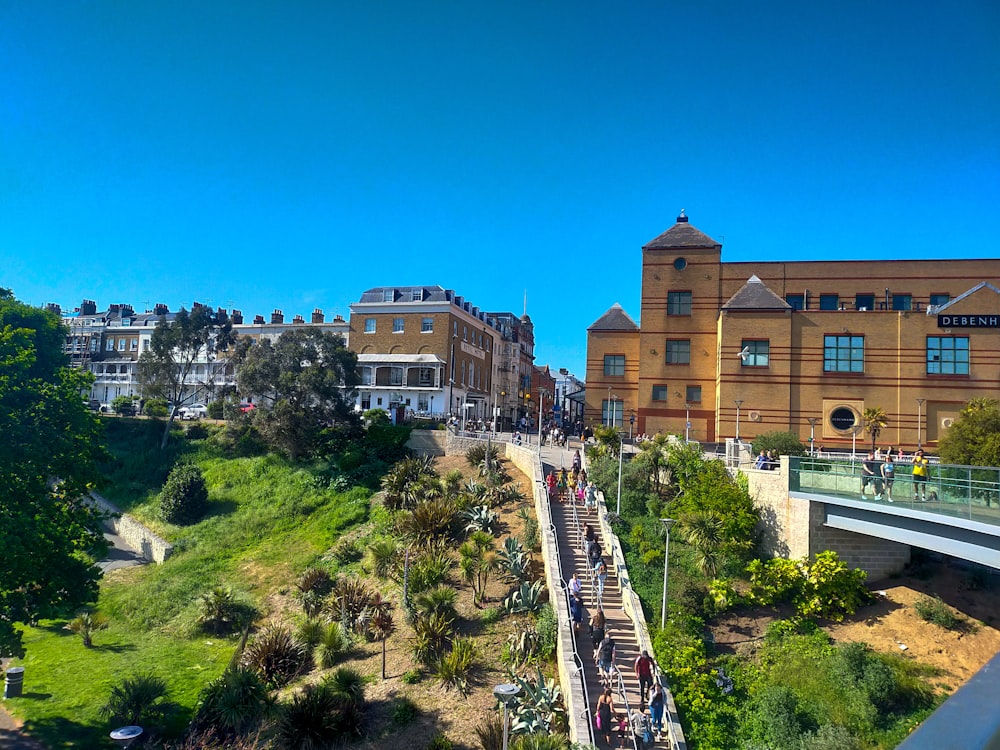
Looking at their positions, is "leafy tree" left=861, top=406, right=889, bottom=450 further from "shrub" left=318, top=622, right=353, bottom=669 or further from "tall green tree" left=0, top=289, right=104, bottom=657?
"tall green tree" left=0, top=289, right=104, bottom=657

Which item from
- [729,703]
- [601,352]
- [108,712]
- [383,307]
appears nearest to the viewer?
[729,703]

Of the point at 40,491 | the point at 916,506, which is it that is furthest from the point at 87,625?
the point at 916,506

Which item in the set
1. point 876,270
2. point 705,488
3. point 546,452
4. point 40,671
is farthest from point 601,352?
point 40,671

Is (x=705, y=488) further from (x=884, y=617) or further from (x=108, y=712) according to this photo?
(x=108, y=712)

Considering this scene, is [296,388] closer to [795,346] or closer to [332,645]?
[332,645]

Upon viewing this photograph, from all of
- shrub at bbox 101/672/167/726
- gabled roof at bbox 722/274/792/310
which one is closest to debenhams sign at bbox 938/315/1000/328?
gabled roof at bbox 722/274/792/310

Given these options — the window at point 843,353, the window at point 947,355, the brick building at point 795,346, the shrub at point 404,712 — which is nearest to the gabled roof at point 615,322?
the brick building at point 795,346
